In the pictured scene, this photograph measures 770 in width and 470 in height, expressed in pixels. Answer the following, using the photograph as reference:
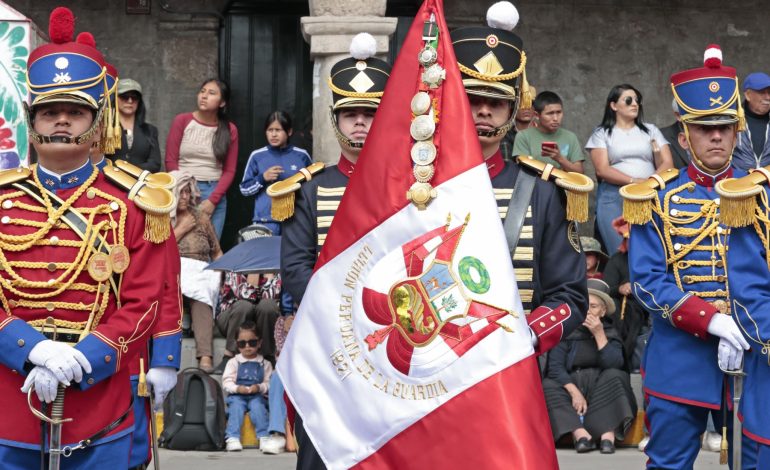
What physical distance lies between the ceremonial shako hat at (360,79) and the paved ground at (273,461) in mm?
3147

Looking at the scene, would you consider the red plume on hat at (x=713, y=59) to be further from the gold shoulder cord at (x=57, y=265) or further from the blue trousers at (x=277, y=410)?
the blue trousers at (x=277, y=410)

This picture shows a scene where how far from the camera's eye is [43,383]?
532 cm

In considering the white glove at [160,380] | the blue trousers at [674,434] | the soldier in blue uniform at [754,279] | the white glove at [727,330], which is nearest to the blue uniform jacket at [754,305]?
the soldier in blue uniform at [754,279]

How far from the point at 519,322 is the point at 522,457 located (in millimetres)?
469

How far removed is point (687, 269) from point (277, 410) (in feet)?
11.3

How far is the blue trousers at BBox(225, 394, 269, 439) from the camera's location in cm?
973

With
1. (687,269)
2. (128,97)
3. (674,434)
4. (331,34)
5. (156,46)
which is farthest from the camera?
(156,46)

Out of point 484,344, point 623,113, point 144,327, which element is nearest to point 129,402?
point 144,327

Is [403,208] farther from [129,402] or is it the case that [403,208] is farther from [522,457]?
[129,402]

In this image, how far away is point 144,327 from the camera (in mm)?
5633

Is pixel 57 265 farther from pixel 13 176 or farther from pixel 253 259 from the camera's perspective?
pixel 253 259

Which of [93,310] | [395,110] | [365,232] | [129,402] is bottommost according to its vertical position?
[129,402]

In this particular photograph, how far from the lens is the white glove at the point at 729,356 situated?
21.9 ft

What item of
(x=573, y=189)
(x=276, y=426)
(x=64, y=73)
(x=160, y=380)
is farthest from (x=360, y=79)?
(x=276, y=426)
